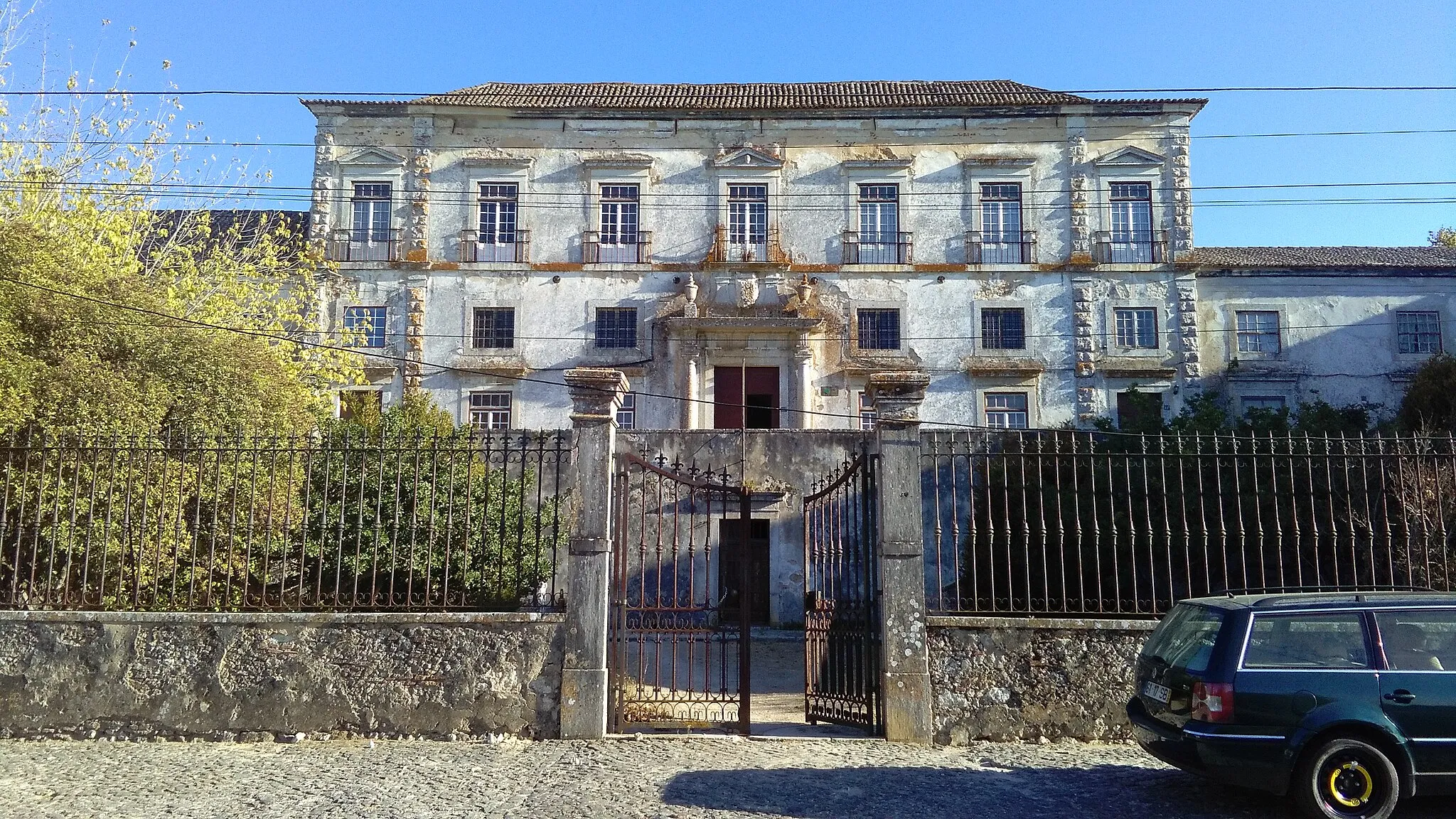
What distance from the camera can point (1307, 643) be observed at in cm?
602

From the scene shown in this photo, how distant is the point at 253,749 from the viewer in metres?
7.63

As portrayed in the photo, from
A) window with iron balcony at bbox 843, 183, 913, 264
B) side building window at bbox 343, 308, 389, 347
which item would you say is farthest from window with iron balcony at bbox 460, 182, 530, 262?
window with iron balcony at bbox 843, 183, 913, 264

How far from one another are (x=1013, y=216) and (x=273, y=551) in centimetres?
2290

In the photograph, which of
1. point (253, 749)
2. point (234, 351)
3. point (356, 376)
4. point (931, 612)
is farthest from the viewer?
point (356, 376)

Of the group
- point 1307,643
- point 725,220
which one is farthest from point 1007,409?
point 1307,643

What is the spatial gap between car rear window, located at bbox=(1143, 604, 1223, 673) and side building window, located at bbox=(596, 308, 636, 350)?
20.8 meters

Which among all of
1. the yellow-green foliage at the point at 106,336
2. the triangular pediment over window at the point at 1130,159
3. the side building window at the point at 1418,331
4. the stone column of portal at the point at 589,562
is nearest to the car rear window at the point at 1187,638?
the stone column of portal at the point at 589,562

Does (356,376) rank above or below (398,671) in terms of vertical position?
above

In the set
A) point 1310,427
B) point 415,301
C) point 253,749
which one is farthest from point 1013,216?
point 253,749

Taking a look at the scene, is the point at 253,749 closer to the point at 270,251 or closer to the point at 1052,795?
the point at 1052,795

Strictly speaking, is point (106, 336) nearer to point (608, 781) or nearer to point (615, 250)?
point (608, 781)

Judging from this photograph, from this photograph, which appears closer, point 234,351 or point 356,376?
point 234,351

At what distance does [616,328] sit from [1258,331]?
1849 centimetres

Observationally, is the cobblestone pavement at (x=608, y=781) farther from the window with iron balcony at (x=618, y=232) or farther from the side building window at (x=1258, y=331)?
the side building window at (x=1258, y=331)
